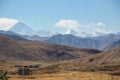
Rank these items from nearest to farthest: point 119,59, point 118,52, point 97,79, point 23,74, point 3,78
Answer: point 3,78, point 97,79, point 23,74, point 119,59, point 118,52

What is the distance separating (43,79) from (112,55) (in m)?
104

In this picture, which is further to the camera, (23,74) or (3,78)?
(23,74)

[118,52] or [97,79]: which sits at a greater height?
[118,52]

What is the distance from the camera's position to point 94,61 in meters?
194

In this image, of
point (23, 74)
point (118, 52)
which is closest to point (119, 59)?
point (118, 52)

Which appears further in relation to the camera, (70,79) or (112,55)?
(112,55)

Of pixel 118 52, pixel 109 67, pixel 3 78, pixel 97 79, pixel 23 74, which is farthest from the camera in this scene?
pixel 118 52

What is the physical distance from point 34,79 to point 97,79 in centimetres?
1641

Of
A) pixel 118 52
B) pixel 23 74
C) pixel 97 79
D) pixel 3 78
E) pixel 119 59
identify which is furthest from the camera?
pixel 118 52

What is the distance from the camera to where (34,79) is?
87.6 metres

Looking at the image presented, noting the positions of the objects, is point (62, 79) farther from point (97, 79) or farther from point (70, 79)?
point (97, 79)

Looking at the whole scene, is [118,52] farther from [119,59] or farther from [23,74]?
[23,74]

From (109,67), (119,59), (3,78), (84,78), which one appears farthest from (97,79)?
(119,59)

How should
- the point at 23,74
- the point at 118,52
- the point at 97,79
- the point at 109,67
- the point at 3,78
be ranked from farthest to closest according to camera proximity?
the point at 118,52 < the point at 109,67 < the point at 23,74 < the point at 97,79 < the point at 3,78
